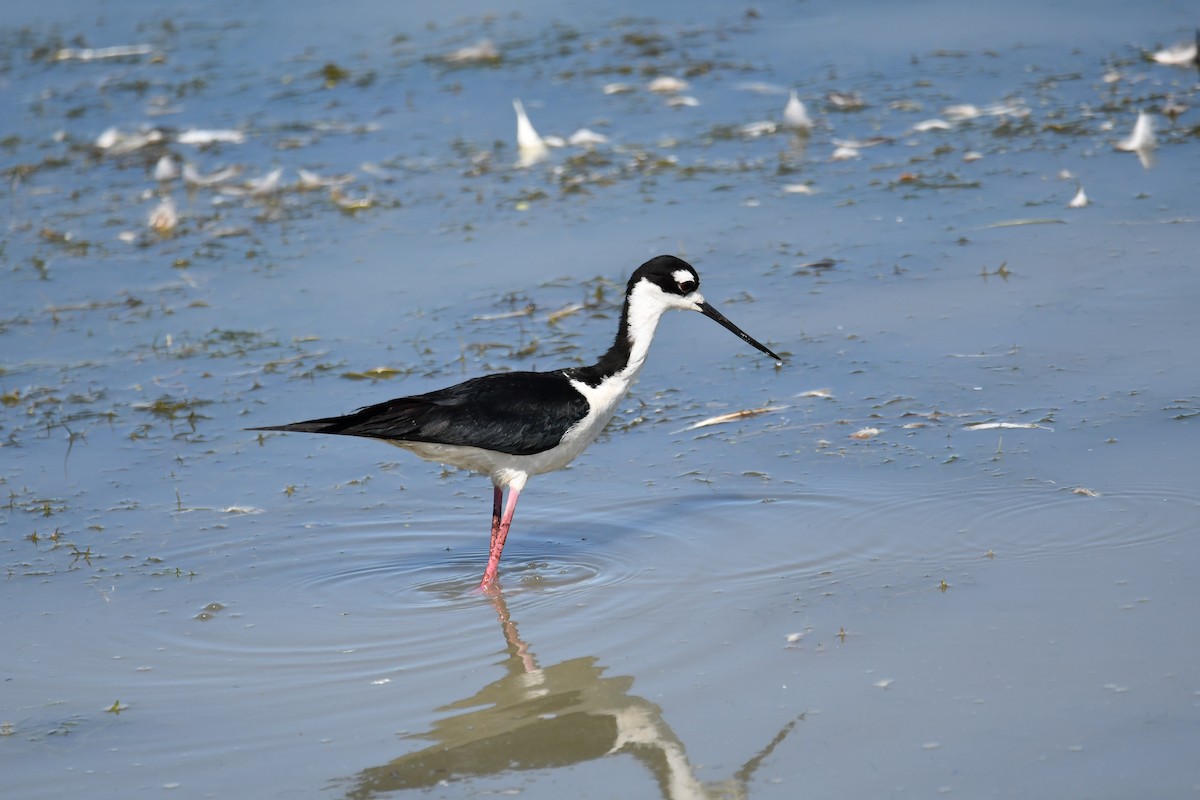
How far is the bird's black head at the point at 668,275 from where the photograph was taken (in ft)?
22.2

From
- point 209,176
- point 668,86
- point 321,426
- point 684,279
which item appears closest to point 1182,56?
point 668,86

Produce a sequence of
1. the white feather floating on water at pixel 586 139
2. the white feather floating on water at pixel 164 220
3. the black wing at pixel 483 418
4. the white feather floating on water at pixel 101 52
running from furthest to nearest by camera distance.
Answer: the white feather floating on water at pixel 101 52 → the white feather floating on water at pixel 586 139 → the white feather floating on water at pixel 164 220 → the black wing at pixel 483 418

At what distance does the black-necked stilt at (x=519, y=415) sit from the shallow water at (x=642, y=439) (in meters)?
0.35

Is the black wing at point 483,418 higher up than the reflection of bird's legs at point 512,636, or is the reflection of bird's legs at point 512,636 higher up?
the black wing at point 483,418

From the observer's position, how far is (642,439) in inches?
295

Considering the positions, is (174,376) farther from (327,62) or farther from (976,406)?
(327,62)

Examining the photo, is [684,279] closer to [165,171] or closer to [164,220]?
[164,220]

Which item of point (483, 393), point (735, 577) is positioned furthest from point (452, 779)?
point (483, 393)

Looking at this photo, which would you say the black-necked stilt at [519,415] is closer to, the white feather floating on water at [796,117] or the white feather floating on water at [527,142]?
the white feather floating on water at [796,117]

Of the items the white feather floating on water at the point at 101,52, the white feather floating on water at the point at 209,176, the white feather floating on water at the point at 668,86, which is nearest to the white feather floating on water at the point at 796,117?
the white feather floating on water at the point at 668,86

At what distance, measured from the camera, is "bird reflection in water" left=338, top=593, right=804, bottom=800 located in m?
4.50

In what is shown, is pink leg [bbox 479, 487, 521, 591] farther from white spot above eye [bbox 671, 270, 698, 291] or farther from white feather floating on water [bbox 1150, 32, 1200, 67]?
white feather floating on water [bbox 1150, 32, 1200, 67]

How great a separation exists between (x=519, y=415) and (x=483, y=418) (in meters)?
0.15

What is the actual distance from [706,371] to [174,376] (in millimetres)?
3008
